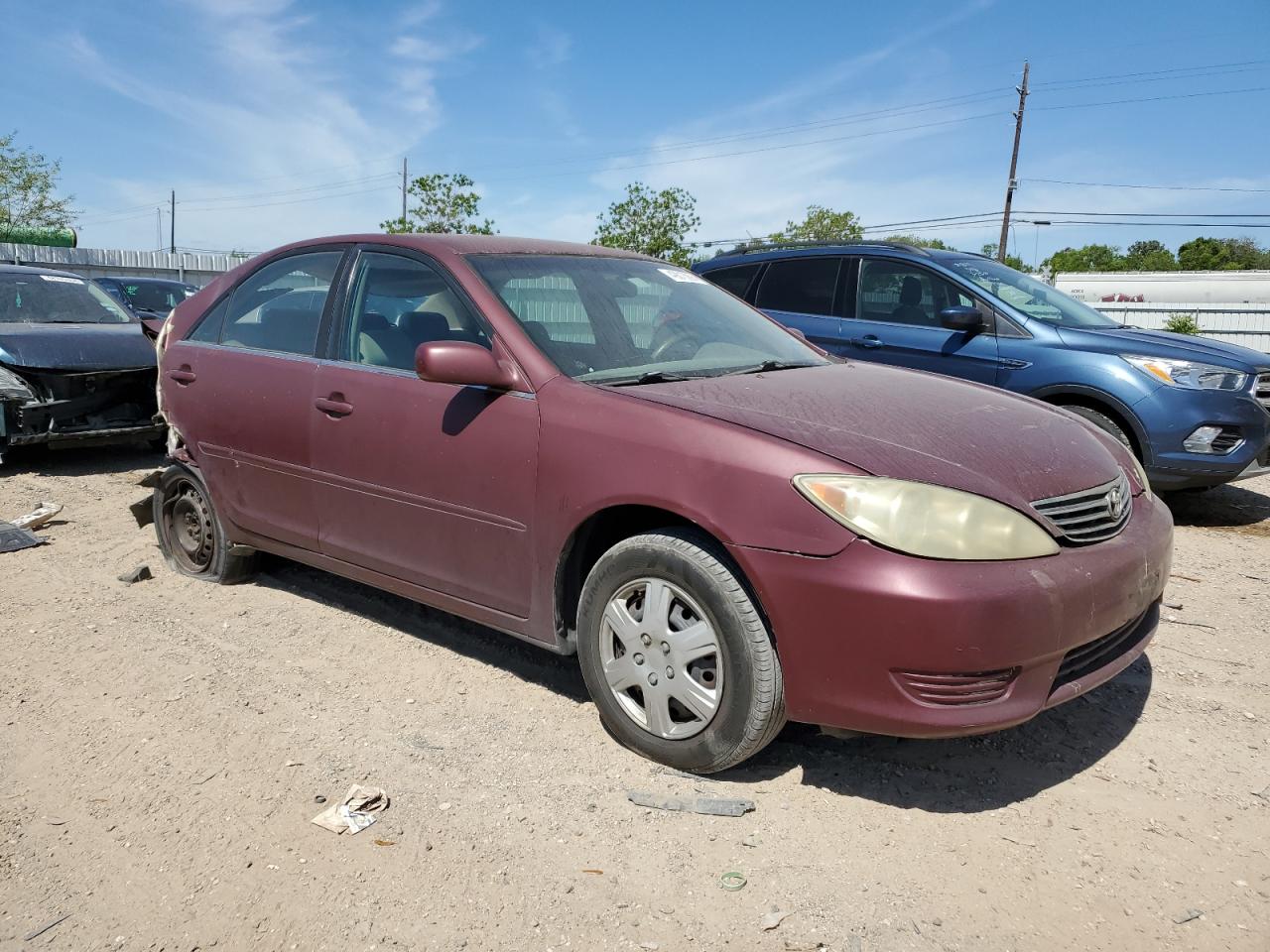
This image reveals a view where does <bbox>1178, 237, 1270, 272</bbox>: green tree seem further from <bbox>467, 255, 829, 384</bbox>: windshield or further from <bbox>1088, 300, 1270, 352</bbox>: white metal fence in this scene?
<bbox>467, 255, 829, 384</bbox>: windshield

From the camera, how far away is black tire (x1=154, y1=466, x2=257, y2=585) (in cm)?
469

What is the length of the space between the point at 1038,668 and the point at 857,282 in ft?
16.7

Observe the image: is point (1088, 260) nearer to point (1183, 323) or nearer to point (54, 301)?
point (1183, 323)

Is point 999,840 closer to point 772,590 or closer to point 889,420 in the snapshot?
point 772,590

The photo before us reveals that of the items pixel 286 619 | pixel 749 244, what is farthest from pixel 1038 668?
pixel 749 244

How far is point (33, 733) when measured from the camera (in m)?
3.26

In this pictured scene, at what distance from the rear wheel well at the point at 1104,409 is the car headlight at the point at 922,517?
4.06 metres

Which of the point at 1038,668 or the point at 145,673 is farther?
the point at 145,673

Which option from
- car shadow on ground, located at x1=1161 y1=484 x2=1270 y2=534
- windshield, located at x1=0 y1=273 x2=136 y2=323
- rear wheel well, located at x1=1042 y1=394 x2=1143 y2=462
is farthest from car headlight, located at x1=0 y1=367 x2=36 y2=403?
car shadow on ground, located at x1=1161 y1=484 x2=1270 y2=534

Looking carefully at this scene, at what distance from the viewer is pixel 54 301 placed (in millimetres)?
8273

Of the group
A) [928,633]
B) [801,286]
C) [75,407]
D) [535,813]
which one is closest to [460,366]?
[535,813]

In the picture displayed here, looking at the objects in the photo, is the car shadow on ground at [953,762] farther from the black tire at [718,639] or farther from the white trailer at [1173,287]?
the white trailer at [1173,287]

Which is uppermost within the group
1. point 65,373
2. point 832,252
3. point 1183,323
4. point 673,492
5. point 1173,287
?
point 1173,287

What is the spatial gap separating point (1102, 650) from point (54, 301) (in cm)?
861
